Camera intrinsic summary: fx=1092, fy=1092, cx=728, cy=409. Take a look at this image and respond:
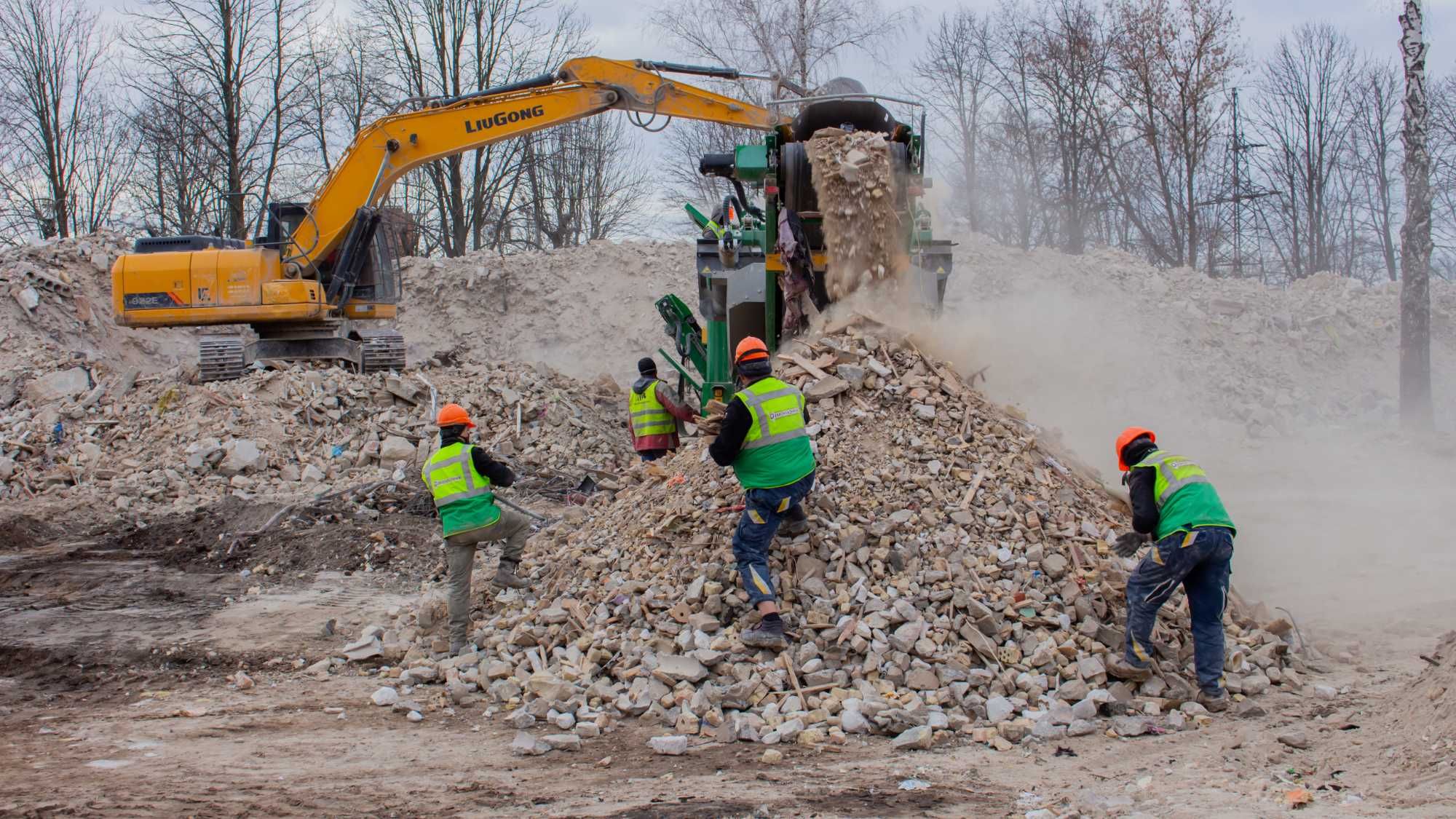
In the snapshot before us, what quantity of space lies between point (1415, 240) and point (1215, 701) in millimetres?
10505

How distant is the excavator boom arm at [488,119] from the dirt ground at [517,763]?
7689 mm

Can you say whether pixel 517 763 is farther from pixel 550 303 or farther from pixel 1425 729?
pixel 550 303

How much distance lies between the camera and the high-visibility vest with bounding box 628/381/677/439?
10.4 meters

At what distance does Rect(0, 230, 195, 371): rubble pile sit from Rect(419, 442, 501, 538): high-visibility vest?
11.8 metres

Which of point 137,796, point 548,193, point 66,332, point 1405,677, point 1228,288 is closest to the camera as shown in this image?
point 137,796

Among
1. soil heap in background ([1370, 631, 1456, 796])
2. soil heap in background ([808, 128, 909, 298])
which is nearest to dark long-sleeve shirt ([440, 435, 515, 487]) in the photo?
soil heap in background ([808, 128, 909, 298])

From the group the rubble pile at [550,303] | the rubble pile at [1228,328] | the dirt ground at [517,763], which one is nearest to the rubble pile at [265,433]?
the dirt ground at [517,763]

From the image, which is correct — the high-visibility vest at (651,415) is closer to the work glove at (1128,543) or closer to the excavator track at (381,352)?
the excavator track at (381,352)

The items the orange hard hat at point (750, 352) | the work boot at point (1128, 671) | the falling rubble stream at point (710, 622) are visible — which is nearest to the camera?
the falling rubble stream at point (710, 622)

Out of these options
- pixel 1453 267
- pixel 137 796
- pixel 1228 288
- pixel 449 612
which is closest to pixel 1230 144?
pixel 1228 288

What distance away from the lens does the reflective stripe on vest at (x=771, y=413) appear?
579 centimetres

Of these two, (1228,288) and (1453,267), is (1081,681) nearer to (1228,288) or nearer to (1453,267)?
(1228,288)

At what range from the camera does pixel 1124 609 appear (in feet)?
19.7

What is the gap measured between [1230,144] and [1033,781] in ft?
→ 82.6
